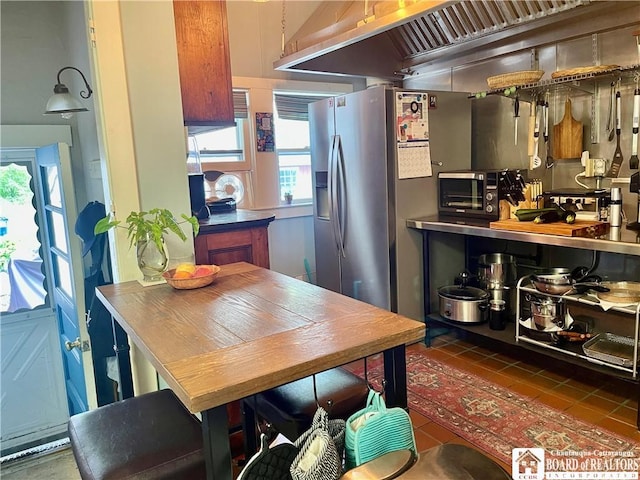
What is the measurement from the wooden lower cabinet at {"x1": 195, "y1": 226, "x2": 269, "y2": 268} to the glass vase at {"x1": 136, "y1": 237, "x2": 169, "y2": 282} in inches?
26.6

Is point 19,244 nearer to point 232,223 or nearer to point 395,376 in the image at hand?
point 232,223

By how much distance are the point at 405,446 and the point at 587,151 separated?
102 inches

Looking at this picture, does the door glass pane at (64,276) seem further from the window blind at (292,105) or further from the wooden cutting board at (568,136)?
the wooden cutting board at (568,136)

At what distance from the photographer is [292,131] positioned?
4.70 m

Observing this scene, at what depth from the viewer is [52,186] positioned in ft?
11.2

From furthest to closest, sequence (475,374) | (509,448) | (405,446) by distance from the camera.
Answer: (475,374) < (509,448) < (405,446)

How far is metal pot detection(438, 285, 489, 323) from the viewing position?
3.21 meters

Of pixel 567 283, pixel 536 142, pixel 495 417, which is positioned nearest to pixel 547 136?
pixel 536 142

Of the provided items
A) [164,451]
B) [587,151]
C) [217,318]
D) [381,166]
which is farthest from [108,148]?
[587,151]

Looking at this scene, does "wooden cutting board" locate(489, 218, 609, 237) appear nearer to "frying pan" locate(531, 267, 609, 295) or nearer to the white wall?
"frying pan" locate(531, 267, 609, 295)

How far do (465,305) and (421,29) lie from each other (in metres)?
2.17

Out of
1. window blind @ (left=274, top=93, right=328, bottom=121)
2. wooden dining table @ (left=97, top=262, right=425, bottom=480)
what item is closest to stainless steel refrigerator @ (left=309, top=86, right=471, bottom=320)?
window blind @ (left=274, top=93, right=328, bottom=121)

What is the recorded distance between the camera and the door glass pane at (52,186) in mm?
3167

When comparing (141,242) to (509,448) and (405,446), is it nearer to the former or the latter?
(405,446)
